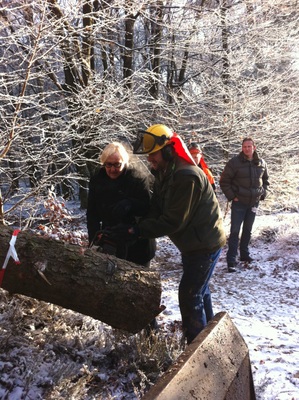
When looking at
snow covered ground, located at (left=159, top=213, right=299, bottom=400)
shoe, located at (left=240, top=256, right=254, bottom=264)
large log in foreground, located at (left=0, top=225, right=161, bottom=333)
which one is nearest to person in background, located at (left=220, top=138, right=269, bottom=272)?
shoe, located at (left=240, top=256, right=254, bottom=264)

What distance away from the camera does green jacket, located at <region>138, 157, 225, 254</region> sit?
107 inches

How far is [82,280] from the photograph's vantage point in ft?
8.90

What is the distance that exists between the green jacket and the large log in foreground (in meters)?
0.35

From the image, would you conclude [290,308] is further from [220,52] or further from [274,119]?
[220,52]

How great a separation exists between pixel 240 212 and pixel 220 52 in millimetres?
4793

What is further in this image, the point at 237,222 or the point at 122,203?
the point at 237,222

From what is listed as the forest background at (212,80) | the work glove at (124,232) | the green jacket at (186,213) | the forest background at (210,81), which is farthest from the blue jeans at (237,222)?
the work glove at (124,232)

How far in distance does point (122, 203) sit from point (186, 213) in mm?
623

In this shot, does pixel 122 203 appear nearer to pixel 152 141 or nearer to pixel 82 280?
pixel 152 141

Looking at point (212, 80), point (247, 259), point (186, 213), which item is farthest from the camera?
point (212, 80)

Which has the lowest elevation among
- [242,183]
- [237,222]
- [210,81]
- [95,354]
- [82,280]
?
[237,222]

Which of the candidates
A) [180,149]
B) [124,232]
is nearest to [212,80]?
[180,149]

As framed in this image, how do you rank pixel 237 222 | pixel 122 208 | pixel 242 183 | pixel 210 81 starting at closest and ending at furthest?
pixel 122 208, pixel 242 183, pixel 237 222, pixel 210 81

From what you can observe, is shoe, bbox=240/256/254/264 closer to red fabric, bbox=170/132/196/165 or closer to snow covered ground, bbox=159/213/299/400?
snow covered ground, bbox=159/213/299/400
